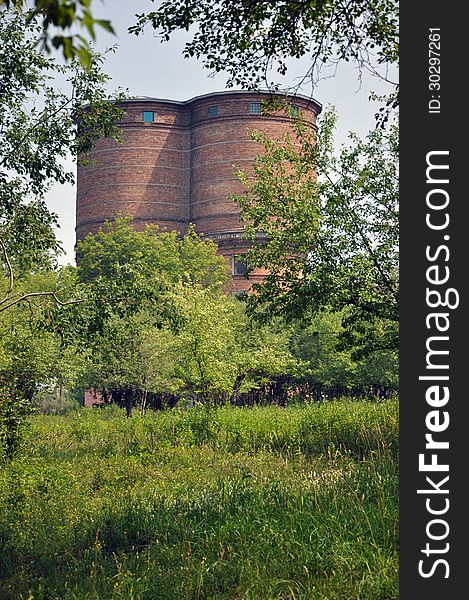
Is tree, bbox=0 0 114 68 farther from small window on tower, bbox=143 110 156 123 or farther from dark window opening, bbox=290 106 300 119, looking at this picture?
small window on tower, bbox=143 110 156 123

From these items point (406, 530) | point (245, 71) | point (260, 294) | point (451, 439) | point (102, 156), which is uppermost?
point (102, 156)

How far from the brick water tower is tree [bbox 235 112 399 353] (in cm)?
3744

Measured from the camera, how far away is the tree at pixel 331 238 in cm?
1591

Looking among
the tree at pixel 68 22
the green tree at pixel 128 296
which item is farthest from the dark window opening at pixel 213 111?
the tree at pixel 68 22

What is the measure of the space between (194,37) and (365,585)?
694 centimetres

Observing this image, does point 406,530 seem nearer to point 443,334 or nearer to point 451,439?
point 451,439

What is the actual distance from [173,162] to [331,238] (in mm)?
42260

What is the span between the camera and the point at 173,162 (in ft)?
188

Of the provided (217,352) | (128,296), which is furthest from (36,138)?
(217,352)

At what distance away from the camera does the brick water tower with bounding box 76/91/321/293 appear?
55469mm

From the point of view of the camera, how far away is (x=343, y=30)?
34.4 feet

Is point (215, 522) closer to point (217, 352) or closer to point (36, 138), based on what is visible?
point (36, 138)

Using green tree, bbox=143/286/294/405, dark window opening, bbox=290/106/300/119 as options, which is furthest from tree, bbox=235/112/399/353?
green tree, bbox=143/286/294/405

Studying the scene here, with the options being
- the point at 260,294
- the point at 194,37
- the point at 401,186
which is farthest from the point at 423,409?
the point at 260,294
